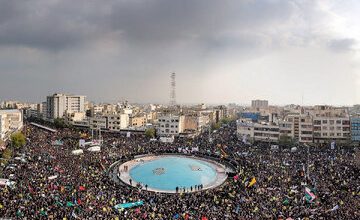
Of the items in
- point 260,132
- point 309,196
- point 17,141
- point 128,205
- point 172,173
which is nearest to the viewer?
point 128,205

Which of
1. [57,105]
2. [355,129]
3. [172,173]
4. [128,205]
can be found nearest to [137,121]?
[57,105]

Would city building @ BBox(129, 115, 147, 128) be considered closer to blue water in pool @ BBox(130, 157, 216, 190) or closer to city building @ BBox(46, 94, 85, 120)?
city building @ BBox(46, 94, 85, 120)

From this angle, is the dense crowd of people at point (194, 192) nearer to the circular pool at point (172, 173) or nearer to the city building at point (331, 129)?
the circular pool at point (172, 173)

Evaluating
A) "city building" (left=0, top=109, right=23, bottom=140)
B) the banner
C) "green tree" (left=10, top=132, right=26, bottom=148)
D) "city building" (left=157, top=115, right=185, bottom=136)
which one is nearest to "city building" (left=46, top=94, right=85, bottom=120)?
"city building" (left=0, top=109, right=23, bottom=140)

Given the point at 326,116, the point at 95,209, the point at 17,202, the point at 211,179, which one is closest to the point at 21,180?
the point at 17,202

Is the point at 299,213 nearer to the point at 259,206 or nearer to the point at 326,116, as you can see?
the point at 259,206

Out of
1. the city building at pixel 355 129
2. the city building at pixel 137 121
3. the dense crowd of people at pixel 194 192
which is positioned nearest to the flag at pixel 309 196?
the dense crowd of people at pixel 194 192

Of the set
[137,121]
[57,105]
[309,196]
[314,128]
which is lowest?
[309,196]

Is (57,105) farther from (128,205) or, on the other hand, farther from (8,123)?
(128,205)
